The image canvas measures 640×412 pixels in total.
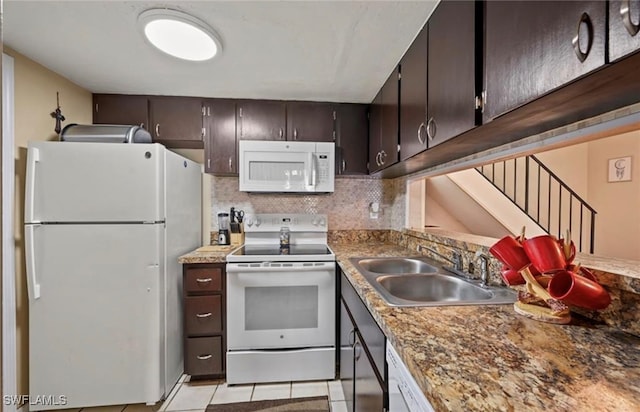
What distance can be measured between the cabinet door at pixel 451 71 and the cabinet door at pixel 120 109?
2.20 metres

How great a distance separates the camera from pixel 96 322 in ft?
5.79

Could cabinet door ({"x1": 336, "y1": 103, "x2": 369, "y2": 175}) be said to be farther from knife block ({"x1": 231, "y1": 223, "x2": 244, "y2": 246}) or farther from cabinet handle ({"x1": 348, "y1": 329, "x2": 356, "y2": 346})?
cabinet handle ({"x1": 348, "y1": 329, "x2": 356, "y2": 346})

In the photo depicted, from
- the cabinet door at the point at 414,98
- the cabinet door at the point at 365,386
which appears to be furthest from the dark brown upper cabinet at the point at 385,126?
the cabinet door at the point at 365,386

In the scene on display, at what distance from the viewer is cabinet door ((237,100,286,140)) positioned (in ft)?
7.86

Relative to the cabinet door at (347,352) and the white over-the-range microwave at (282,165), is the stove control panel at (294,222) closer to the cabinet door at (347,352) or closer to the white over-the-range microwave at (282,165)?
the white over-the-range microwave at (282,165)

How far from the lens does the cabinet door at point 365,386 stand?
112 centimetres

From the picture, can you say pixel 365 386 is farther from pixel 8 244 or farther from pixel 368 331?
pixel 8 244

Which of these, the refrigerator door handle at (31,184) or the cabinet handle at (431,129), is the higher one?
the cabinet handle at (431,129)

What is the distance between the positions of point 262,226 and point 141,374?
1334mm

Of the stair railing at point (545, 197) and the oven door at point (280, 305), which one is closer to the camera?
the oven door at point (280, 305)

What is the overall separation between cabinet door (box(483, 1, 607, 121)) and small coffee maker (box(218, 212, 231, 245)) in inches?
84.9

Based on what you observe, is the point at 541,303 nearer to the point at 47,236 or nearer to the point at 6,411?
the point at 47,236

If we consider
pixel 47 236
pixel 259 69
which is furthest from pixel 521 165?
pixel 47 236

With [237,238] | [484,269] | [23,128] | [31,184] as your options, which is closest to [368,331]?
[484,269]
